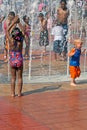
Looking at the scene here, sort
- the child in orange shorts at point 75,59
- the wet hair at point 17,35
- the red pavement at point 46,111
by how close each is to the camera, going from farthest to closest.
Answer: the child in orange shorts at point 75,59
the wet hair at point 17,35
the red pavement at point 46,111

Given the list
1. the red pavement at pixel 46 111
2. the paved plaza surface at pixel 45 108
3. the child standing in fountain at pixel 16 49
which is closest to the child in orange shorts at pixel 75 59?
the paved plaza surface at pixel 45 108

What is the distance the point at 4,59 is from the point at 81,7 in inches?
456

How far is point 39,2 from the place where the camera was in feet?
81.9

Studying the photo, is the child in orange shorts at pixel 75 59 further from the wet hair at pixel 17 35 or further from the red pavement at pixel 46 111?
the wet hair at pixel 17 35

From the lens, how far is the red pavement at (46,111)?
21.2ft

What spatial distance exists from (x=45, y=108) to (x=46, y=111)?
206mm

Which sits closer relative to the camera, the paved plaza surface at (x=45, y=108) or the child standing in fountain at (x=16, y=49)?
the paved plaza surface at (x=45, y=108)

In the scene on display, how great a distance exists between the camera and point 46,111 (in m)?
7.24

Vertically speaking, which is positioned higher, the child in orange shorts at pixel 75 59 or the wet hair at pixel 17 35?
the wet hair at pixel 17 35

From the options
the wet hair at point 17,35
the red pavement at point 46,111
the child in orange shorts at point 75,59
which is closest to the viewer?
the red pavement at point 46,111

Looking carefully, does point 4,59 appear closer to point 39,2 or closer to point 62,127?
point 62,127

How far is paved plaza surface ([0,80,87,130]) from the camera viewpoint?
648 centimetres

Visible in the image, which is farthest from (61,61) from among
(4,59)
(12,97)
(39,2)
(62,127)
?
(39,2)

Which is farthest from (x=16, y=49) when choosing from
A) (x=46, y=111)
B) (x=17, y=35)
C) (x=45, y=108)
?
(x=46, y=111)
